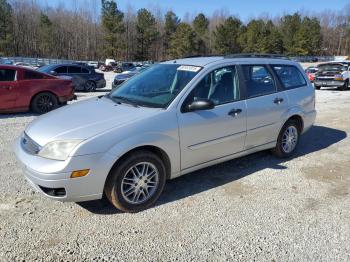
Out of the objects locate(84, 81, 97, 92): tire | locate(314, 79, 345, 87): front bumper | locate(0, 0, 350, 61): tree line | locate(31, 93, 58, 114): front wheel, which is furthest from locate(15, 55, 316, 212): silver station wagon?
locate(0, 0, 350, 61): tree line

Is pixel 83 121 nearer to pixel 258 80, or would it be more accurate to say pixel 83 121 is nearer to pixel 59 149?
pixel 59 149

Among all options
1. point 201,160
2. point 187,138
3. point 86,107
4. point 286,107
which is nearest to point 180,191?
point 201,160

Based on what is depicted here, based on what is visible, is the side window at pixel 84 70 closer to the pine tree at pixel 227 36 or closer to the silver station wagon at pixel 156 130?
the silver station wagon at pixel 156 130

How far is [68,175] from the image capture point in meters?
3.30

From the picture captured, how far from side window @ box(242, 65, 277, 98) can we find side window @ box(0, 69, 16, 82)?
6.56 m

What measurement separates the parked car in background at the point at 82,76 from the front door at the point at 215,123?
513 inches

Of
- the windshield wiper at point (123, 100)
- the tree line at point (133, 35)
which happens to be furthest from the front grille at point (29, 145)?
the tree line at point (133, 35)

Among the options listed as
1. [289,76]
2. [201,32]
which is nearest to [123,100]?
[289,76]

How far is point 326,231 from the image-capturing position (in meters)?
3.49

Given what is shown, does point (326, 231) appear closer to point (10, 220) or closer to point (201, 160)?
point (201, 160)

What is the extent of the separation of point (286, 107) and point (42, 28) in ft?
259

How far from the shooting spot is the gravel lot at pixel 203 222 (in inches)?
122

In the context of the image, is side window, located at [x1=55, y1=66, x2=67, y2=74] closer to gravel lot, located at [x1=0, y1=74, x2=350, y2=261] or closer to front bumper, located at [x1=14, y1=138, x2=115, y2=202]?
gravel lot, located at [x1=0, y1=74, x2=350, y2=261]

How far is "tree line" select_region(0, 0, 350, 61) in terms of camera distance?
7219cm
